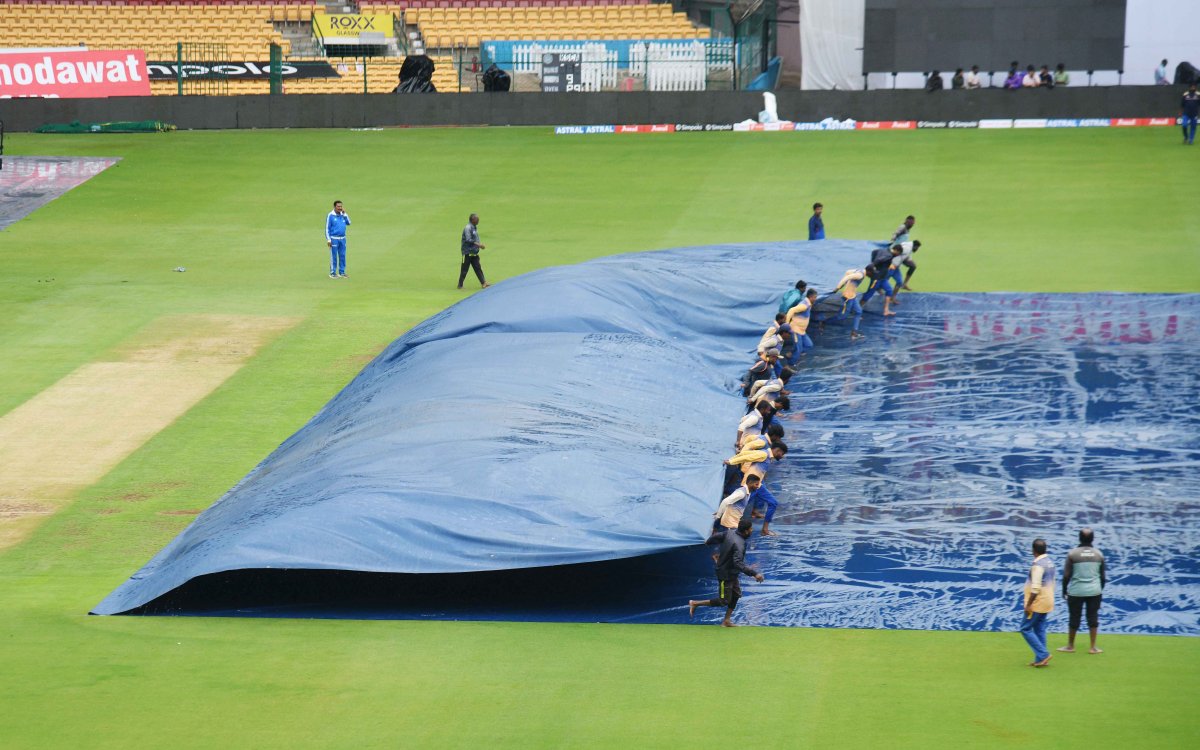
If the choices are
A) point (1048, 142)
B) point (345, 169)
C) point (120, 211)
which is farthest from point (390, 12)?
point (1048, 142)

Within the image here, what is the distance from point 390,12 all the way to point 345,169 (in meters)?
13.4

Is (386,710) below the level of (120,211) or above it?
below

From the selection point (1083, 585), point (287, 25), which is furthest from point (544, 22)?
point (1083, 585)

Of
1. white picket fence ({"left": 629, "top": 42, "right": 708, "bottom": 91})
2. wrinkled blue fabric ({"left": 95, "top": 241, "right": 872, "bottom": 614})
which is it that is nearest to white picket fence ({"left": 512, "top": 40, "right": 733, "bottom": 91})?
white picket fence ({"left": 629, "top": 42, "right": 708, "bottom": 91})

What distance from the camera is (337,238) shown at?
31.0 m

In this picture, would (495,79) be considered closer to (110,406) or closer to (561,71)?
(561,71)

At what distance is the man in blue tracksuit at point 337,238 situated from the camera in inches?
1204

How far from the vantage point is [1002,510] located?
18.0 metres

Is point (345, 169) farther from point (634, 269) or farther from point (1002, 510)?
point (1002, 510)

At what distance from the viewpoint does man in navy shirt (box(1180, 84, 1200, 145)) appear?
1596 inches

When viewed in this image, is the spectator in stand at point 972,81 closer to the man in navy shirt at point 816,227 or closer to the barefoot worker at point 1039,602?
the man in navy shirt at point 816,227

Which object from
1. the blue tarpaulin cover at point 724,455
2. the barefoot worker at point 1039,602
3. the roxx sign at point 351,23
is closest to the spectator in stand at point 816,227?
the blue tarpaulin cover at point 724,455

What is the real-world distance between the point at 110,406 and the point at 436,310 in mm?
7346

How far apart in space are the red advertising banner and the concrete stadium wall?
346mm
